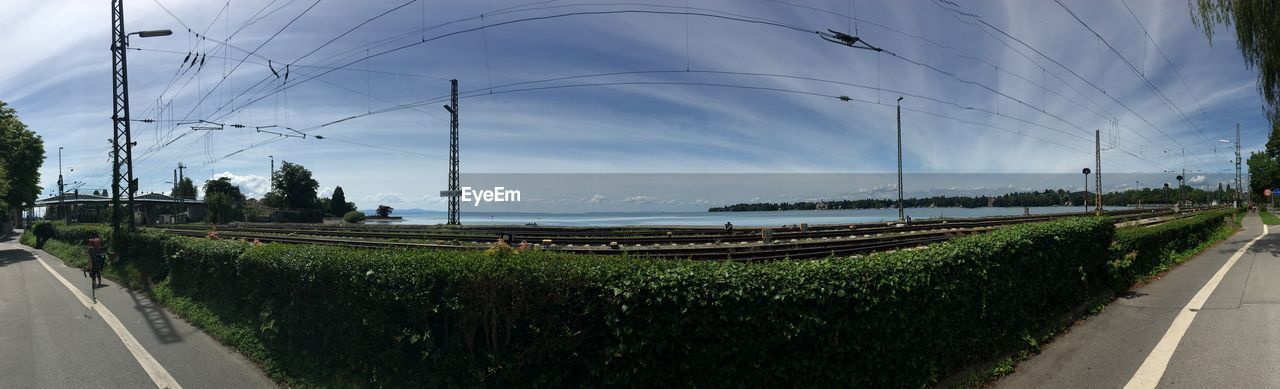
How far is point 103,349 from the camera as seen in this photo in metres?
7.52

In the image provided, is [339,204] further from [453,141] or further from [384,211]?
[453,141]

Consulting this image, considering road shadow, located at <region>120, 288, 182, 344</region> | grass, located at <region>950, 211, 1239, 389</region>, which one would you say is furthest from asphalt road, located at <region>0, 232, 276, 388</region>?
grass, located at <region>950, 211, 1239, 389</region>

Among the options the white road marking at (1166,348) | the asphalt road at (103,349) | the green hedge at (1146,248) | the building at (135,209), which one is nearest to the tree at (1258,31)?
the green hedge at (1146,248)

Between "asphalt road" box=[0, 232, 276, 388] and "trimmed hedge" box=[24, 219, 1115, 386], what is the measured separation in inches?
52.7

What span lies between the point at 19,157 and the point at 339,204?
47.3 metres

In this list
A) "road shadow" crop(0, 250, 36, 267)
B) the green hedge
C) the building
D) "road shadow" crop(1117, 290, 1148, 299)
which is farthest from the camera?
the building

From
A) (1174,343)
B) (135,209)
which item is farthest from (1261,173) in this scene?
(135,209)

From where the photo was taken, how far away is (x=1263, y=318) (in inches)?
260

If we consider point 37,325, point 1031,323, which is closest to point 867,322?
point 1031,323

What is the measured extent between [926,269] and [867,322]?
1011 mm

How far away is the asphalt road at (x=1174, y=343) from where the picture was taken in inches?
192

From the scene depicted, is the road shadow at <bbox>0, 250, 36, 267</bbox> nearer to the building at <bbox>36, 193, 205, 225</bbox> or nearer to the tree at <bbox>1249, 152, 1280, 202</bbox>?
the building at <bbox>36, 193, 205, 225</bbox>

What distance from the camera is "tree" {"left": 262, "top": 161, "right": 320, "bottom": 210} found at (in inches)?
3029

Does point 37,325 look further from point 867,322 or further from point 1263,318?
point 1263,318
